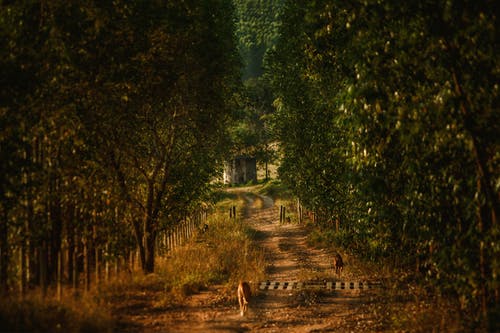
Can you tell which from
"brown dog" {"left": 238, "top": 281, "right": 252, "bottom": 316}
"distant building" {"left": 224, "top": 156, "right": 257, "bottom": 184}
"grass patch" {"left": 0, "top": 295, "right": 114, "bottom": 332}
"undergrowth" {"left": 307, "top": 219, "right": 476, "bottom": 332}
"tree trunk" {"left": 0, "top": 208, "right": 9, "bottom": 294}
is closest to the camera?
"grass patch" {"left": 0, "top": 295, "right": 114, "bottom": 332}

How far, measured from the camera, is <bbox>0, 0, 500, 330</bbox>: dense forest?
29.2 feet

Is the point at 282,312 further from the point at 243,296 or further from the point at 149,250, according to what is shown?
the point at 149,250

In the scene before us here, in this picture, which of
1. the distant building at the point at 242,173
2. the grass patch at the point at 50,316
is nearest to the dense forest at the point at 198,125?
the grass patch at the point at 50,316

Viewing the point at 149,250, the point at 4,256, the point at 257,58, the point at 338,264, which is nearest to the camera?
the point at 4,256

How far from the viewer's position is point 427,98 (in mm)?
9258

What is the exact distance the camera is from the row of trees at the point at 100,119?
11.1 metres

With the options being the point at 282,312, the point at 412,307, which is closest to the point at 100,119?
the point at 282,312

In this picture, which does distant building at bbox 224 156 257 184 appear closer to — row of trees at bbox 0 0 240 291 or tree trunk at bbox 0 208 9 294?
row of trees at bbox 0 0 240 291

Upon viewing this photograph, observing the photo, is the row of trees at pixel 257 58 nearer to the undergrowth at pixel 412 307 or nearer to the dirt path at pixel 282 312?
the dirt path at pixel 282 312

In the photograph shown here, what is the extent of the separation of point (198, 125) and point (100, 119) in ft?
18.1

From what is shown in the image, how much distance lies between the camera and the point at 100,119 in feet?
46.3

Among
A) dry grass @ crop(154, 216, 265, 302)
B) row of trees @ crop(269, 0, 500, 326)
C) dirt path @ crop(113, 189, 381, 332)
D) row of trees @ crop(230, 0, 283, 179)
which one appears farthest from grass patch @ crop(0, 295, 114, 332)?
row of trees @ crop(230, 0, 283, 179)

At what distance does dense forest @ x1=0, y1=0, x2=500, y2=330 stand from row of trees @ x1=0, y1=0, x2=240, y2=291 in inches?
1.9

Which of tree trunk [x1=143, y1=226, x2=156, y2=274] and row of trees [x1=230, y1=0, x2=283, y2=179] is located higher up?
row of trees [x1=230, y1=0, x2=283, y2=179]
